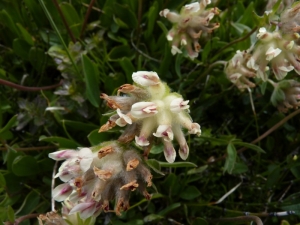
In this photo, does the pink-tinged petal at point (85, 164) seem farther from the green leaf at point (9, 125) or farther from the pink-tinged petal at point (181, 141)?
the green leaf at point (9, 125)

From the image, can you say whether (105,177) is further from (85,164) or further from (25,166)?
(25,166)

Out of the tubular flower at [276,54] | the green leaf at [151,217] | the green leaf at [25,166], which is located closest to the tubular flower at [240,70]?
the tubular flower at [276,54]

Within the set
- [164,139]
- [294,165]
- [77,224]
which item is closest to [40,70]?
[77,224]

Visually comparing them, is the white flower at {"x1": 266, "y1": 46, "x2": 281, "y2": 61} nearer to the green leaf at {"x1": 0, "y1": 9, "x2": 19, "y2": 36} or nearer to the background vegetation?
the background vegetation

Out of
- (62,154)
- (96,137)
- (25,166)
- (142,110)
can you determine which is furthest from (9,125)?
(142,110)

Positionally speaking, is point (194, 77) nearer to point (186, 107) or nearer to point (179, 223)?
point (179, 223)

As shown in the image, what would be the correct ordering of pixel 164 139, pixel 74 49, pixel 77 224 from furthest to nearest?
1. pixel 74 49
2. pixel 77 224
3. pixel 164 139
